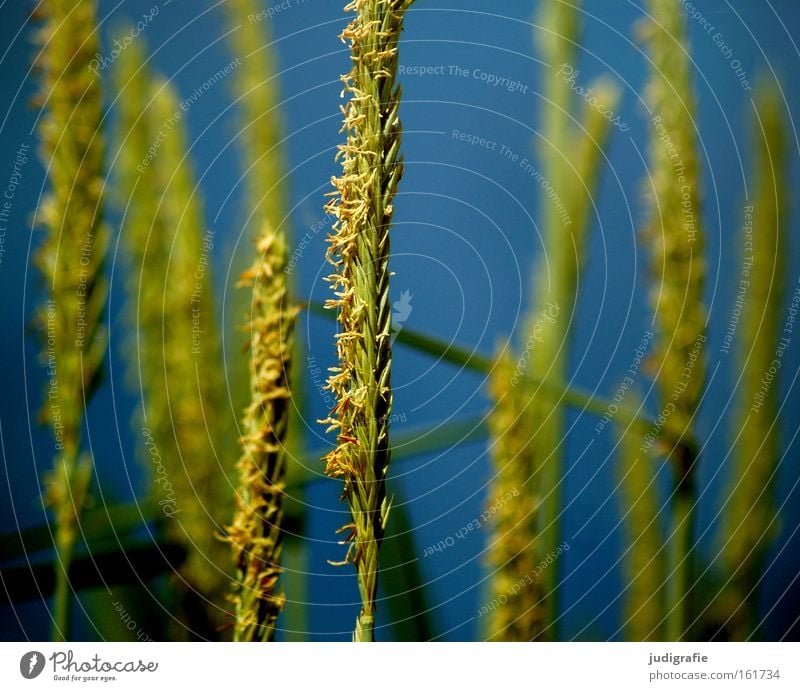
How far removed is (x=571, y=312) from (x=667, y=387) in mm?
117

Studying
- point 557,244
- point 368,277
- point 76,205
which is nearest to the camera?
point 368,277

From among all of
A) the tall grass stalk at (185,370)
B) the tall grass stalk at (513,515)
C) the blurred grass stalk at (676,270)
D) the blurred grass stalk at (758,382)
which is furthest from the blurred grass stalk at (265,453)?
the blurred grass stalk at (758,382)

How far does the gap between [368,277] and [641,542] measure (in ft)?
1.44

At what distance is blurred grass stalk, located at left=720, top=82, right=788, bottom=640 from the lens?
0.81 metres

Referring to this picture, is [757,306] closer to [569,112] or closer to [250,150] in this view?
[569,112]

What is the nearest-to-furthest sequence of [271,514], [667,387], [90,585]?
[271,514], [667,387], [90,585]

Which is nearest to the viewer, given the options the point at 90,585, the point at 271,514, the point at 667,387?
the point at 271,514

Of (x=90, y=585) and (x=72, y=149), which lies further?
(x=90, y=585)

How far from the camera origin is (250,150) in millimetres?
800

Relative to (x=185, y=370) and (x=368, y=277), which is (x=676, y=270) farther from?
(x=185, y=370)
